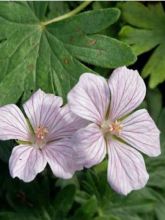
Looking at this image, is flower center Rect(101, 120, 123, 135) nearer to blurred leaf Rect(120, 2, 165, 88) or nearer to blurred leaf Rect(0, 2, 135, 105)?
blurred leaf Rect(0, 2, 135, 105)

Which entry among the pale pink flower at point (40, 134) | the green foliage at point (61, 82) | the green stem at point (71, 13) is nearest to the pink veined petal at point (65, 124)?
the pale pink flower at point (40, 134)

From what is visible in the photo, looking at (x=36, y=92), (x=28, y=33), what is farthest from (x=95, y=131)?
(x=28, y=33)

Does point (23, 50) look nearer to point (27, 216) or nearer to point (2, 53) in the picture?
point (2, 53)

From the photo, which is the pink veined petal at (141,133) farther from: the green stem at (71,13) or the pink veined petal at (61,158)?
the green stem at (71,13)

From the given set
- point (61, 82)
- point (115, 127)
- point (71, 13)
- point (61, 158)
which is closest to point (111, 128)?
point (115, 127)

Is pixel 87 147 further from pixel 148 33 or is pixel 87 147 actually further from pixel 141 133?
pixel 148 33

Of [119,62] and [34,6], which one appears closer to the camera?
[119,62]
